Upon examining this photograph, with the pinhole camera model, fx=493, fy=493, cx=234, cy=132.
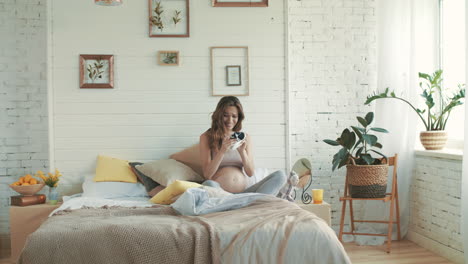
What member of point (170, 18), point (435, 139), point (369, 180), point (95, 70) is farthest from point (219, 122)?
point (435, 139)

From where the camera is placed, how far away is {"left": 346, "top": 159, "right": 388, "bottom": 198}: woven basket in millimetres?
4422

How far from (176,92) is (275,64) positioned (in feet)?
3.26

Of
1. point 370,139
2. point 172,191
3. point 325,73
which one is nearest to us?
point 172,191

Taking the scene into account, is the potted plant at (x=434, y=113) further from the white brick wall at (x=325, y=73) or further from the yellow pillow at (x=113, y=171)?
the yellow pillow at (x=113, y=171)

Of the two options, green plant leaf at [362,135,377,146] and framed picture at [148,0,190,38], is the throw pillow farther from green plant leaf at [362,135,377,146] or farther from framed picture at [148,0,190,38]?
green plant leaf at [362,135,377,146]

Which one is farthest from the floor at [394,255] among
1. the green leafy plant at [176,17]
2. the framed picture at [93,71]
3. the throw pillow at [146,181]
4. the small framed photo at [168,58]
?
the green leafy plant at [176,17]

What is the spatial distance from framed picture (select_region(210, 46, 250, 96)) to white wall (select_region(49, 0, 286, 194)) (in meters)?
0.05

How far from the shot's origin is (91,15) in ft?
15.2

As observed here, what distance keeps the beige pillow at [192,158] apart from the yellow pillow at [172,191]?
0.84 m

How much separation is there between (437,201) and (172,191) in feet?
7.85

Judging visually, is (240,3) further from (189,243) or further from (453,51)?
(189,243)

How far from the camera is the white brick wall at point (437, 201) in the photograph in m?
4.10

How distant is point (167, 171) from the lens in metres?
4.22

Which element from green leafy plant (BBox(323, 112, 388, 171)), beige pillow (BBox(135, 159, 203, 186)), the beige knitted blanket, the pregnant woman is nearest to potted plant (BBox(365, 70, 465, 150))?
green leafy plant (BBox(323, 112, 388, 171))
